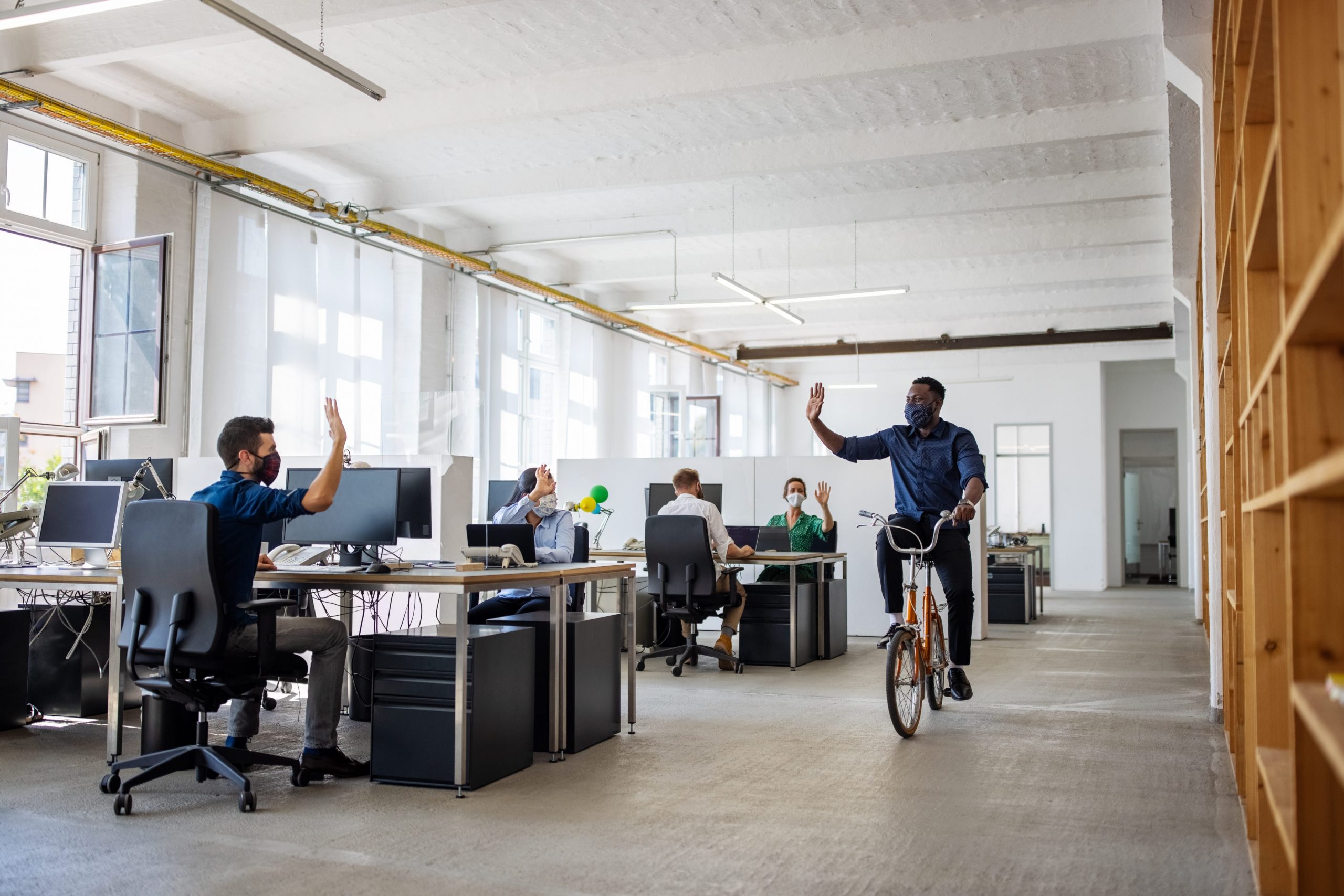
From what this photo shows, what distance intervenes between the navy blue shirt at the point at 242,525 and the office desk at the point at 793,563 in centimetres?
342

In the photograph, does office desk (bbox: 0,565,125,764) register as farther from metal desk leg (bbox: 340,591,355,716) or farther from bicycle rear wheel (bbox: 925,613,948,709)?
bicycle rear wheel (bbox: 925,613,948,709)

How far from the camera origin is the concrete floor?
2.68 metres

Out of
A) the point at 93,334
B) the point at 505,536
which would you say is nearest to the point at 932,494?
the point at 505,536

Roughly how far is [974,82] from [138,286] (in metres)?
5.48

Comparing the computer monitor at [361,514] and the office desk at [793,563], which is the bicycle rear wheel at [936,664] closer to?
the office desk at [793,563]

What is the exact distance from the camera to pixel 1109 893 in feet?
8.41

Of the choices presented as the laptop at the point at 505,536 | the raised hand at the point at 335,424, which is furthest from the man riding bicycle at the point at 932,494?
the raised hand at the point at 335,424

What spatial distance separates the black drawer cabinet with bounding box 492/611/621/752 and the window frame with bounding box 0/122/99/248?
4.70 meters

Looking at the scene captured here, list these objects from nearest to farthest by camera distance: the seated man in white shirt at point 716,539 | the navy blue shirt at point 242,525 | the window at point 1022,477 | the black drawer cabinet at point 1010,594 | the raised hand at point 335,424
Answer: the navy blue shirt at point 242,525, the raised hand at point 335,424, the seated man in white shirt at point 716,539, the black drawer cabinet at point 1010,594, the window at point 1022,477

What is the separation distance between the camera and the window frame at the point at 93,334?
23.3 feet

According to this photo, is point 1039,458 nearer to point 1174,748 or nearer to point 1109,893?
point 1174,748

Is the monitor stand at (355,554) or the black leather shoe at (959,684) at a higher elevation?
the monitor stand at (355,554)

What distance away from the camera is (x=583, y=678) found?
4.20 meters

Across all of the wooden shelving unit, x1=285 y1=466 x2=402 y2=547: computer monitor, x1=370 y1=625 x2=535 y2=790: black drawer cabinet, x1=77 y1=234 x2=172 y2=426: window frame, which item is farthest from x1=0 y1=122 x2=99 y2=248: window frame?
the wooden shelving unit
